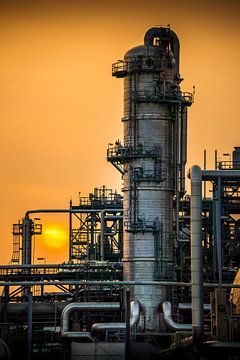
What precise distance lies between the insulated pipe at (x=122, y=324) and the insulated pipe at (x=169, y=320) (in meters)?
1.26

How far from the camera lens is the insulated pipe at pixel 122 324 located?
Result: 70.1 m

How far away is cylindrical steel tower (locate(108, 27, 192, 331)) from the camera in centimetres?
7250

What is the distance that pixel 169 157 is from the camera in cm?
7362

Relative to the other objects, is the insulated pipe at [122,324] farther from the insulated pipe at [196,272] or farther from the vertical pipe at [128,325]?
the insulated pipe at [196,272]

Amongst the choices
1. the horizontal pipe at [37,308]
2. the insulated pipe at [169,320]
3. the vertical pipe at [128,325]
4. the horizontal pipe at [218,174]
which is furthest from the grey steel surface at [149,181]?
the horizontal pipe at [218,174]

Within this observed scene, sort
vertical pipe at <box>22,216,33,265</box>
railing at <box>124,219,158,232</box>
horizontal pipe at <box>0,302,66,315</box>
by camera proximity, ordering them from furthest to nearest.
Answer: vertical pipe at <box>22,216,33,265</box>
horizontal pipe at <box>0,302,66,315</box>
railing at <box>124,219,158,232</box>

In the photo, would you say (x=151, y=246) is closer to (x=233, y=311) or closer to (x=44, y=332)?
(x=44, y=332)

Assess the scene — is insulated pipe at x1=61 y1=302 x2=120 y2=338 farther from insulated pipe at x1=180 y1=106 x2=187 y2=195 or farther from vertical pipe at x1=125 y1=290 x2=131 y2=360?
insulated pipe at x1=180 y1=106 x2=187 y2=195

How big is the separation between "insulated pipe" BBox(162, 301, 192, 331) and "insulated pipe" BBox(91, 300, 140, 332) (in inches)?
49.5

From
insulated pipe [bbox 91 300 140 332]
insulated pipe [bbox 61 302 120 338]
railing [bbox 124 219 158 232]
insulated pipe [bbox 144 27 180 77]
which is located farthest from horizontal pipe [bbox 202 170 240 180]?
insulated pipe [bbox 144 27 180 77]

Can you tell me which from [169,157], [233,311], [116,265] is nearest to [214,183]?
[169,157]

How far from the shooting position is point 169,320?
7088cm

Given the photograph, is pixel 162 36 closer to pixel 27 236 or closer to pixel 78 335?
pixel 78 335

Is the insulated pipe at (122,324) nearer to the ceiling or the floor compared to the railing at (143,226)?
nearer to the floor
